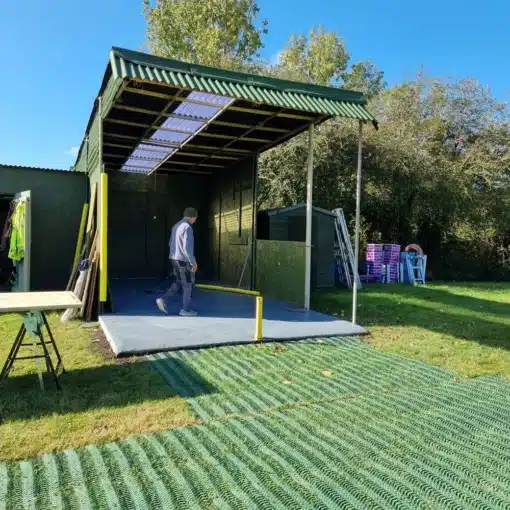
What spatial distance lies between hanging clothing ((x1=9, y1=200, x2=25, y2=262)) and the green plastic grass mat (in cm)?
531

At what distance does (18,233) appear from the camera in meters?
8.83

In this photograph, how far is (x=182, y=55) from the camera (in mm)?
21703

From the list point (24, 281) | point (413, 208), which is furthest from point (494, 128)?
point (24, 281)

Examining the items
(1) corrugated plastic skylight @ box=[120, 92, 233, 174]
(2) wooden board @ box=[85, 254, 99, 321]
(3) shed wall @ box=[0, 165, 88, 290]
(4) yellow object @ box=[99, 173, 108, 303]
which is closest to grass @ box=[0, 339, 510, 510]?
(4) yellow object @ box=[99, 173, 108, 303]

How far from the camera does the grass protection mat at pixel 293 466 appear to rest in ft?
7.48

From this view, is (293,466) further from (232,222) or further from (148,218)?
(148,218)

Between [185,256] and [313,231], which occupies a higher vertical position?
[313,231]

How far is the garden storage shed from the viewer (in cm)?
1085

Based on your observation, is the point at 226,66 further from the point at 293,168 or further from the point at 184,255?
the point at 184,255

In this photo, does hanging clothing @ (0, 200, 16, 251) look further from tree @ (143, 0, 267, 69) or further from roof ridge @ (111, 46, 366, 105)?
tree @ (143, 0, 267, 69)

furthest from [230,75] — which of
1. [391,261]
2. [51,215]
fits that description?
[391,261]

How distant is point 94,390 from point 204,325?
2410 millimetres

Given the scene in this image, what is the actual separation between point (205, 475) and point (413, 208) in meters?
14.9

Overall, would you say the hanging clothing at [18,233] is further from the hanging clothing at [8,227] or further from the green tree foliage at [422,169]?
the green tree foliage at [422,169]
